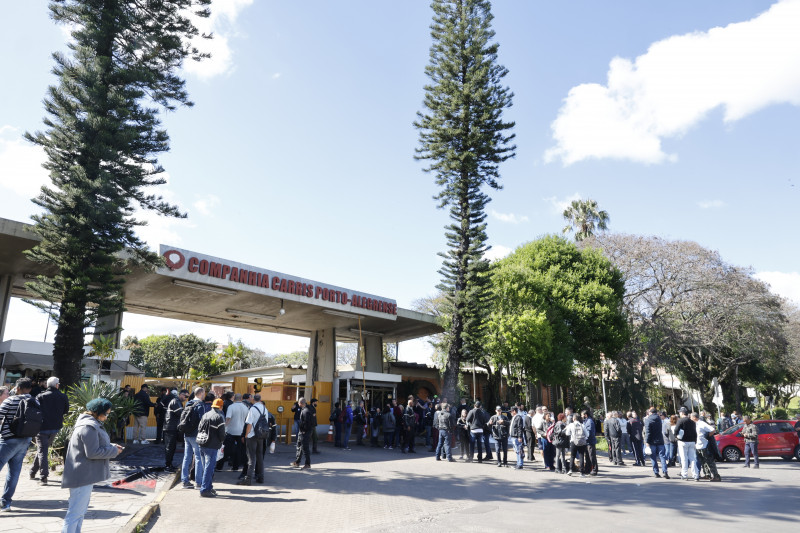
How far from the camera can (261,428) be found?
918 centimetres

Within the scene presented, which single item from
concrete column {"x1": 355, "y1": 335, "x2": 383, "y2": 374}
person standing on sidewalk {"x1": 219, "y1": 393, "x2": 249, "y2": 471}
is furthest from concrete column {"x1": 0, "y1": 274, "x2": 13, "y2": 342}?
concrete column {"x1": 355, "y1": 335, "x2": 383, "y2": 374}

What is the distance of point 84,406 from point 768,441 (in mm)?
19650

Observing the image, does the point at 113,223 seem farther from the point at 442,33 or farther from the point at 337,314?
the point at 442,33

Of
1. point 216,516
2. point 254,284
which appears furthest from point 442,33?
point 216,516

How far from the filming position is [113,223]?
12.4 m

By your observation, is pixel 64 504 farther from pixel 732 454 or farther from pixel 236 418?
pixel 732 454

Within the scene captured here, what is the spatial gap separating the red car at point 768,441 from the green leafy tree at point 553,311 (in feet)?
26.2

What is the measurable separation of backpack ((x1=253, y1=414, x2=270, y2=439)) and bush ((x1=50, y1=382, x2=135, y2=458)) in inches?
126

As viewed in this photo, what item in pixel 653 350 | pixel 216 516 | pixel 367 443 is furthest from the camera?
pixel 653 350

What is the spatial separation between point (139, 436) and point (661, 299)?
90.2 feet

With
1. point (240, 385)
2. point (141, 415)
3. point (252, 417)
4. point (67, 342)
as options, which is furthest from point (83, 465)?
point (240, 385)

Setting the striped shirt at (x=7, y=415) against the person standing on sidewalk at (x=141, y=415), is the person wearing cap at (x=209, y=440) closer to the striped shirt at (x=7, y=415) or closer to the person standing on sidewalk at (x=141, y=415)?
the striped shirt at (x=7, y=415)

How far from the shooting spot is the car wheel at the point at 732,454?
1578 cm

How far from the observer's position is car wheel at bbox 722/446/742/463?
15.8 m
